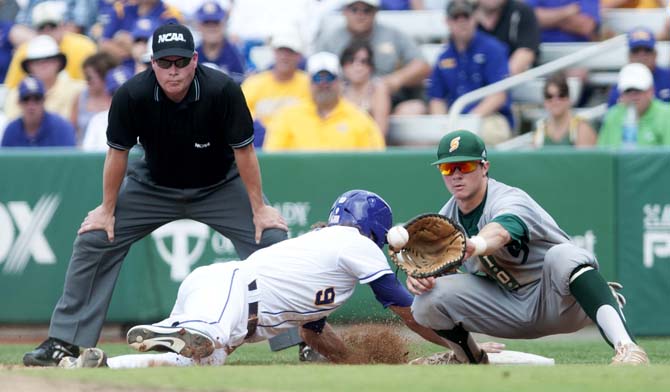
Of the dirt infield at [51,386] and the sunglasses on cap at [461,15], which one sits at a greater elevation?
the sunglasses on cap at [461,15]

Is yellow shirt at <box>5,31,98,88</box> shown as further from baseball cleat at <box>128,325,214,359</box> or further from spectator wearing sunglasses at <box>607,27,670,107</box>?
baseball cleat at <box>128,325,214,359</box>

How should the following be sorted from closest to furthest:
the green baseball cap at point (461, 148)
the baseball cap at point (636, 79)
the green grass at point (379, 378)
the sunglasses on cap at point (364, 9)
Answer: the green grass at point (379, 378) < the green baseball cap at point (461, 148) < the baseball cap at point (636, 79) < the sunglasses on cap at point (364, 9)

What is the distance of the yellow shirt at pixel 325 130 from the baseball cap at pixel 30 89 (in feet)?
6.87

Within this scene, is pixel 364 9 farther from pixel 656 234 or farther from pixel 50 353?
pixel 50 353

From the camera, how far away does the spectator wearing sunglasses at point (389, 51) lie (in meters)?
11.5

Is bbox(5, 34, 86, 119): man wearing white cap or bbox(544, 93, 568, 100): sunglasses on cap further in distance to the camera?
bbox(5, 34, 86, 119): man wearing white cap

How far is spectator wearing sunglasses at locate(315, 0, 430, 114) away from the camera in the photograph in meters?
11.5

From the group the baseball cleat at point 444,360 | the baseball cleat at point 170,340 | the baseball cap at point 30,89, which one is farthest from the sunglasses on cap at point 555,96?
the baseball cleat at point 170,340

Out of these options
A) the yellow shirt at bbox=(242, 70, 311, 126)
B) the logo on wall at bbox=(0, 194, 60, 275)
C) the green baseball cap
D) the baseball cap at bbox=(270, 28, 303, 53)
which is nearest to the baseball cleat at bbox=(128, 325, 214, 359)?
the green baseball cap

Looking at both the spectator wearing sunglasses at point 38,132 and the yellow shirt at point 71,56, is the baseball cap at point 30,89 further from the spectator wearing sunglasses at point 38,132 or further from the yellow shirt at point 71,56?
the yellow shirt at point 71,56

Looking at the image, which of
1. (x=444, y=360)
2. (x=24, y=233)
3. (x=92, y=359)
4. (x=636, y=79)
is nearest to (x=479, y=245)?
(x=444, y=360)

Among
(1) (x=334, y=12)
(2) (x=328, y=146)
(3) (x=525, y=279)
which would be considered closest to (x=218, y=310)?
(3) (x=525, y=279)

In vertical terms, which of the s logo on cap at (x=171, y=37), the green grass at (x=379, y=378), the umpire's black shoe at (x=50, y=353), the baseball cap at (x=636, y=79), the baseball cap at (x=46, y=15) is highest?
the s logo on cap at (x=171, y=37)

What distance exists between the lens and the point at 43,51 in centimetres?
1210
